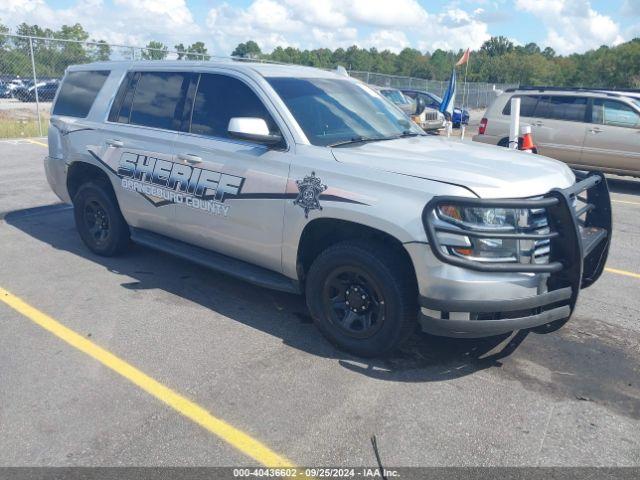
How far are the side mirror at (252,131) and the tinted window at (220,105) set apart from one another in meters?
0.24

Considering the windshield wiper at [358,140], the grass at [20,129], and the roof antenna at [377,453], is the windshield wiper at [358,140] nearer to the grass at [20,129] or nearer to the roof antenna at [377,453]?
the roof antenna at [377,453]

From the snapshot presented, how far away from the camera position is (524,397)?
3.67m

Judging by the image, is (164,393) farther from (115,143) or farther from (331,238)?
(115,143)

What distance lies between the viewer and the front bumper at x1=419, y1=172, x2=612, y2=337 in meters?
3.45

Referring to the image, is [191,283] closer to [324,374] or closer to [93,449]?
[324,374]

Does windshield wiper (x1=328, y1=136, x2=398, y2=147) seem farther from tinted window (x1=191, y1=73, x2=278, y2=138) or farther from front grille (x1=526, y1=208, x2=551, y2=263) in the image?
front grille (x1=526, y1=208, x2=551, y2=263)

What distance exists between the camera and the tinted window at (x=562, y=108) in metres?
11.6

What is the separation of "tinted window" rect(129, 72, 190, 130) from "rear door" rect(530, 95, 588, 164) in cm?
875

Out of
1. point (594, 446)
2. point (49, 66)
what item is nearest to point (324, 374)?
point (594, 446)

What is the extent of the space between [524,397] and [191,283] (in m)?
3.14

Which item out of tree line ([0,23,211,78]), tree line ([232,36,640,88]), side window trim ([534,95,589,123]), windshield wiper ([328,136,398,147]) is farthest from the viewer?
tree line ([232,36,640,88])

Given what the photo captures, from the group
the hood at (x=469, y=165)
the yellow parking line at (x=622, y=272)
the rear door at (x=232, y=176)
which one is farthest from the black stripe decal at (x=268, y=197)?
the yellow parking line at (x=622, y=272)

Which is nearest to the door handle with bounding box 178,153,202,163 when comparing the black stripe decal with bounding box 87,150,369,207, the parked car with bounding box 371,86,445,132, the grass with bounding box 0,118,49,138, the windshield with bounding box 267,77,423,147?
the black stripe decal with bounding box 87,150,369,207

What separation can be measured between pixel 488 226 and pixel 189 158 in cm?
255
